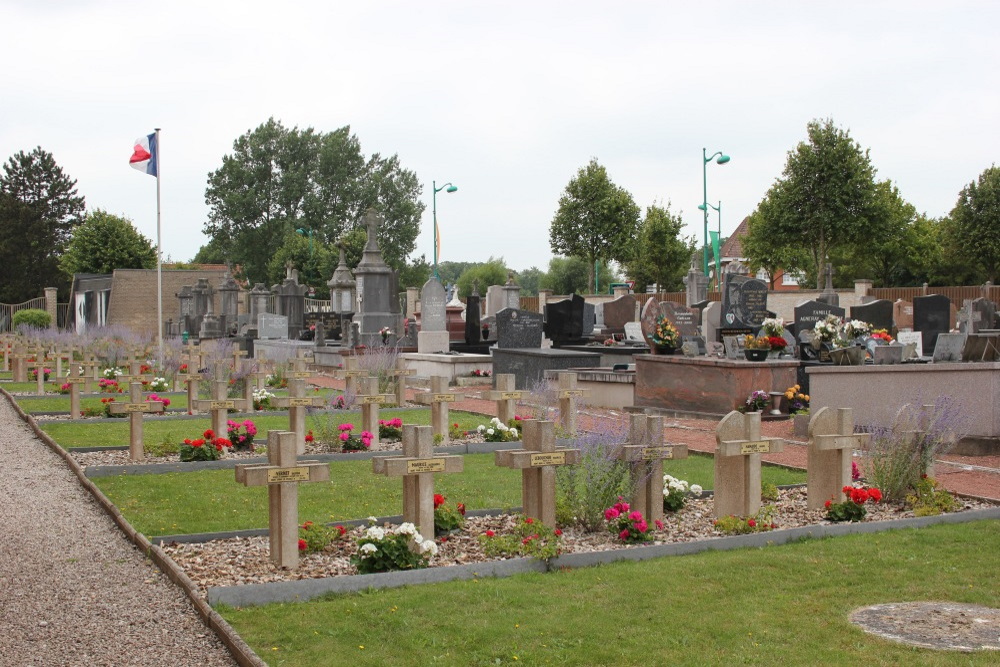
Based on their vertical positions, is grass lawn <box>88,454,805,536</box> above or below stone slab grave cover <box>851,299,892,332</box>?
below

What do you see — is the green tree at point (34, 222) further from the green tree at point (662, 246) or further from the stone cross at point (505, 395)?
the stone cross at point (505, 395)

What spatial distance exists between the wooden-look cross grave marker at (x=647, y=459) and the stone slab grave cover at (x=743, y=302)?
12469 millimetres

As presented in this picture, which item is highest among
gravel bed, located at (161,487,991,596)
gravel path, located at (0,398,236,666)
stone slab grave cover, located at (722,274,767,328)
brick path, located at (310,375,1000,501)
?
stone slab grave cover, located at (722,274,767,328)

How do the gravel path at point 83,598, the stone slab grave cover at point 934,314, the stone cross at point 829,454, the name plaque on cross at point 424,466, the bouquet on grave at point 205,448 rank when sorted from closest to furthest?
the gravel path at point 83,598 → the name plaque on cross at point 424,466 → the stone cross at point 829,454 → the bouquet on grave at point 205,448 → the stone slab grave cover at point 934,314

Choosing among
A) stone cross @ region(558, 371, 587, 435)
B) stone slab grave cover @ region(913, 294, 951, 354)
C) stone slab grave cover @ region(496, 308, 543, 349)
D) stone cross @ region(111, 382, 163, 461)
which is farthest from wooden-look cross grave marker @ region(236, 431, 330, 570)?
stone slab grave cover @ region(913, 294, 951, 354)

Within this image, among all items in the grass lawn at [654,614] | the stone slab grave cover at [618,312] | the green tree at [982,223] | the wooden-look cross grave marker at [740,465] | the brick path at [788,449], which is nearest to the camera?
the grass lawn at [654,614]

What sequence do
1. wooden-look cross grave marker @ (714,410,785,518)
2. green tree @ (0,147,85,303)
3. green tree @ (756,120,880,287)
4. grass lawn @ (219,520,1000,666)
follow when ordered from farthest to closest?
green tree @ (0,147,85,303), green tree @ (756,120,880,287), wooden-look cross grave marker @ (714,410,785,518), grass lawn @ (219,520,1000,666)

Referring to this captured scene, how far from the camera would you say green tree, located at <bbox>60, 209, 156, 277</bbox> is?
61156mm

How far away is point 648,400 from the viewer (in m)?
17.2

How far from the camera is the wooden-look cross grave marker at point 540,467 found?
736 centimetres

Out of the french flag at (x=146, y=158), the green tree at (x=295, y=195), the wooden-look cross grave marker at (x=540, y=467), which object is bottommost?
the wooden-look cross grave marker at (x=540, y=467)

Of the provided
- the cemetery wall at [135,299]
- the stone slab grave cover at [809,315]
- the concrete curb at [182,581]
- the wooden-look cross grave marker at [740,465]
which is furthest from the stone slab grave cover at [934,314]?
the cemetery wall at [135,299]

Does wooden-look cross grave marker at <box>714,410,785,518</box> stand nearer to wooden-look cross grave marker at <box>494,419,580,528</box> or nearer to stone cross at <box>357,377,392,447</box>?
wooden-look cross grave marker at <box>494,419,580,528</box>

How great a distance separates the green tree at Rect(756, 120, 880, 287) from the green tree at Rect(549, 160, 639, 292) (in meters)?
10.3
